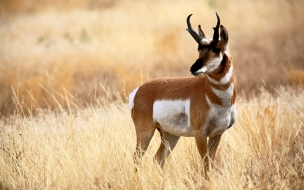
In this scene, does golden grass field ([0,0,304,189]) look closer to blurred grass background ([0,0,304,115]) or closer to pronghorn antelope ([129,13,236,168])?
blurred grass background ([0,0,304,115])

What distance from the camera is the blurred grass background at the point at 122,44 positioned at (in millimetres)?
14812

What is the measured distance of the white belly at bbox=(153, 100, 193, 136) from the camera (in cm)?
618

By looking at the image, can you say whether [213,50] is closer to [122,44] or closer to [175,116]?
[175,116]

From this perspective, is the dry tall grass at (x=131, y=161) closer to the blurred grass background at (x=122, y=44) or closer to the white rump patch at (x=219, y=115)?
the white rump patch at (x=219, y=115)

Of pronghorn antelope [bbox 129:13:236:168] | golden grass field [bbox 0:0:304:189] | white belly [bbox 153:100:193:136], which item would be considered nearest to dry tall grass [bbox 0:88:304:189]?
golden grass field [bbox 0:0:304:189]

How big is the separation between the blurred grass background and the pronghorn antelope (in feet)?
20.9

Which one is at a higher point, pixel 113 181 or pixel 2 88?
pixel 113 181

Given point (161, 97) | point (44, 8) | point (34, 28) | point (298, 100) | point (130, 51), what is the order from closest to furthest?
point (161, 97)
point (298, 100)
point (130, 51)
point (34, 28)
point (44, 8)

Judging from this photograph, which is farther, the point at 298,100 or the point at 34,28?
the point at 34,28

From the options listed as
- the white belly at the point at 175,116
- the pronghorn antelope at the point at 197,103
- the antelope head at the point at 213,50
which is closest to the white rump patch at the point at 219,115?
the pronghorn antelope at the point at 197,103

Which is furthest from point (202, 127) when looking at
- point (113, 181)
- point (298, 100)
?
point (298, 100)

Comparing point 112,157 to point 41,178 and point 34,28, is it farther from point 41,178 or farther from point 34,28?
point 34,28

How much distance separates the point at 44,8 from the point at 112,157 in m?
22.4

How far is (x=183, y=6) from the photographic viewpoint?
2497 cm
